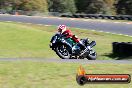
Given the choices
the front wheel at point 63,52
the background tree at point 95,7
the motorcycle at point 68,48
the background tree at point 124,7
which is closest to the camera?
the motorcycle at point 68,48

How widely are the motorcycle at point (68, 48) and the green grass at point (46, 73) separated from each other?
2.05 meters

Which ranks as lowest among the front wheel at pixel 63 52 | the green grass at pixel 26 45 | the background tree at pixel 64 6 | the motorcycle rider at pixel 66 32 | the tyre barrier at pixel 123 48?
the background tree at pixel 64 6

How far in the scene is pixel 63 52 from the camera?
47.1 ft

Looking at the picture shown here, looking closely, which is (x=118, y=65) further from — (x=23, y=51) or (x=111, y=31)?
(x=111, y=31)

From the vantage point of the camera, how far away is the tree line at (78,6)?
262 feet

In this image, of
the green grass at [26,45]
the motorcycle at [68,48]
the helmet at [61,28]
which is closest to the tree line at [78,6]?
the green grass at [26,45]

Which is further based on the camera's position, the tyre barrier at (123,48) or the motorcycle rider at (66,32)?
the tyre barrier at (123,48)

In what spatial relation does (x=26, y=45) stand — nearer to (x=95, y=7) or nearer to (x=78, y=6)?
(x=95, y=7)

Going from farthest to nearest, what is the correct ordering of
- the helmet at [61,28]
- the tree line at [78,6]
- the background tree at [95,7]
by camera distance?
the background tree at [95,7]
the tree line at [78,6]
the helmet at [61,28]

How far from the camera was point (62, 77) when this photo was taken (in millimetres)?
10141

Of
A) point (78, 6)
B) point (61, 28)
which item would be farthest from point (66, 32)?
Result: point (78, 6)

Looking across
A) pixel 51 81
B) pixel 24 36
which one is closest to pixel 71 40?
pixel 51 81

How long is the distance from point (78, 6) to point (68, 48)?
249ft

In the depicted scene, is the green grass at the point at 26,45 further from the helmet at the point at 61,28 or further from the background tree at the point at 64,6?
the background tree at the point at 64,6
